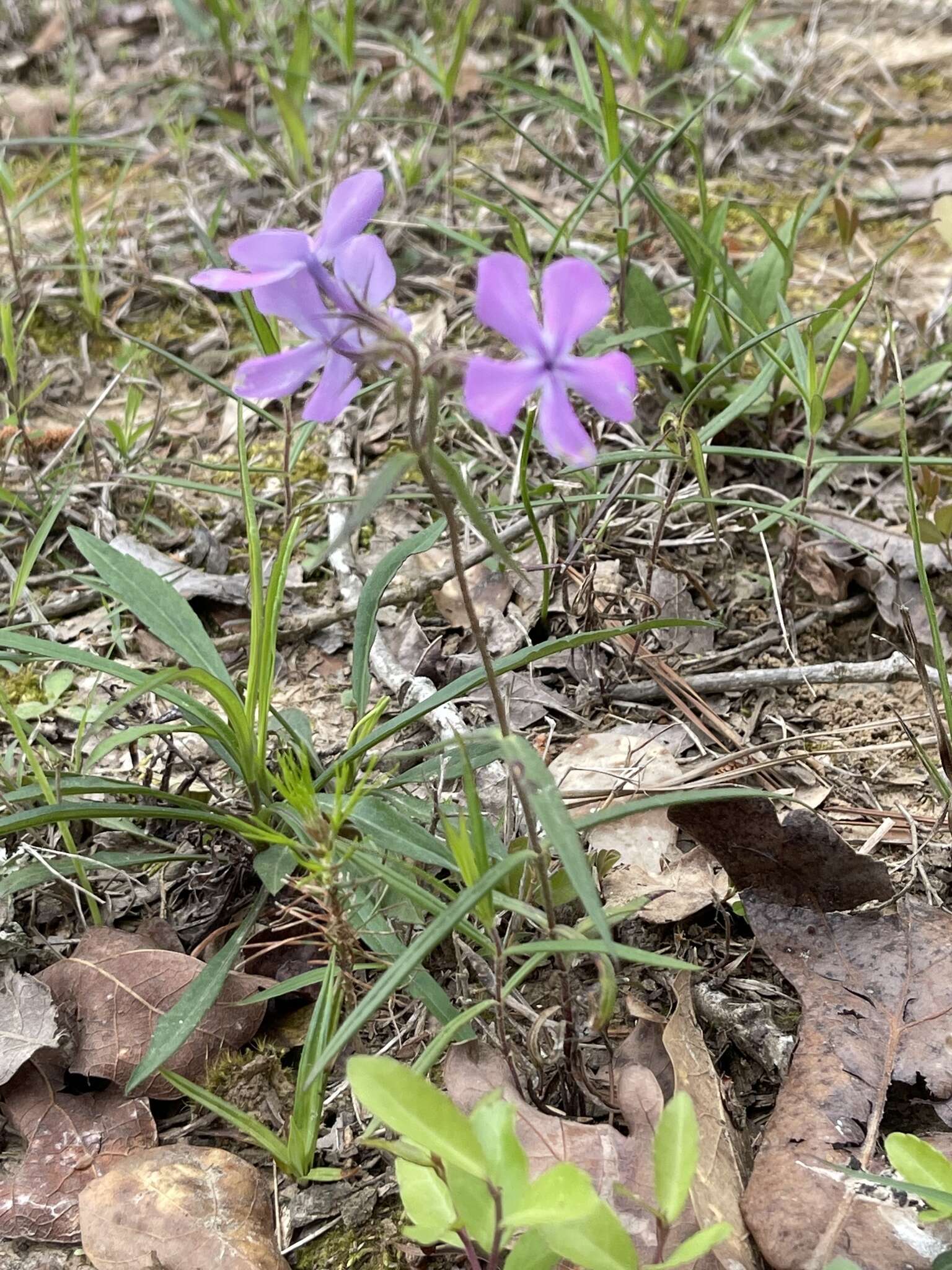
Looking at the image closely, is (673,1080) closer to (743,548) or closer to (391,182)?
(743,548)

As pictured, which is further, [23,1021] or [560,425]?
[23,1021]

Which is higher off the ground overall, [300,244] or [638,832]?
[300,244]

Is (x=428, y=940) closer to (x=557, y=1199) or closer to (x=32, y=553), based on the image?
(x=557, y=1199)

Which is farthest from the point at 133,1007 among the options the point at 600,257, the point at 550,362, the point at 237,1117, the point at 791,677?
the point at 600,257

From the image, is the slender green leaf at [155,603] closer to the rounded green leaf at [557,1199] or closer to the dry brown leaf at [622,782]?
the dry brown leaf at [622,782]

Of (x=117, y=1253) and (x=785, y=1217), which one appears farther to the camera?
(x=117, y=1253)

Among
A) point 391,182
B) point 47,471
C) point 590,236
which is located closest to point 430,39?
point 391,182

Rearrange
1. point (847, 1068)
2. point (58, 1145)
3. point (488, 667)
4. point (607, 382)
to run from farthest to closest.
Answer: point (58, 1145) < point (847, 1068) < point (488, 667) < point (607, 382)
